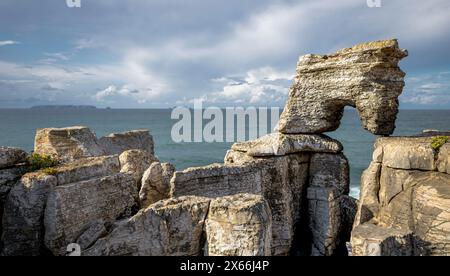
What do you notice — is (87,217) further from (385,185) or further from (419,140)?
(419,140)

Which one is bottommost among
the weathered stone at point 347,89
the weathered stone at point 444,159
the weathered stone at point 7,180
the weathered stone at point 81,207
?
the weathered stone at point 81,207

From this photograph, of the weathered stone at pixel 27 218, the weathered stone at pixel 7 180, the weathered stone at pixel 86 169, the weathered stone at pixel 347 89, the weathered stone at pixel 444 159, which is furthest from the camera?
the weathered stone at pixel 347 89

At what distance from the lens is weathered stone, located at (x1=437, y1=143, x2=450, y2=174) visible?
9.87 meters

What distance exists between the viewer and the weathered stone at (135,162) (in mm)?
12242

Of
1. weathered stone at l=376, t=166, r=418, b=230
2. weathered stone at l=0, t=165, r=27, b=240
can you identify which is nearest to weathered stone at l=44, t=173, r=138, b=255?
weathered stone at l=0, t=165, r=27, b=240

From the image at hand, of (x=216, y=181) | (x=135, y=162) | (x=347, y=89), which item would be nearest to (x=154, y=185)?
(x=135, y=162)

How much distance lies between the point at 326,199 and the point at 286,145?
218 centimetres

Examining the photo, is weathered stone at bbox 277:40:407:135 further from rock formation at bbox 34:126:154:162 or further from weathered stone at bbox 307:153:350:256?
rock formation at bbox 34:126:154:162

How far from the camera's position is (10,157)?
9359 mm

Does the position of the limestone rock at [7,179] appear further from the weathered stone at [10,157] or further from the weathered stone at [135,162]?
the weathered stone at [135,162]

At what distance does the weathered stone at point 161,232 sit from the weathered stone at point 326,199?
17.2 ft

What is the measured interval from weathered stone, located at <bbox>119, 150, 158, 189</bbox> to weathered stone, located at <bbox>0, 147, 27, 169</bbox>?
10.00 ft

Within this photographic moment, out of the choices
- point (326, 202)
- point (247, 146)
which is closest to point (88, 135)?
point (247, 146)

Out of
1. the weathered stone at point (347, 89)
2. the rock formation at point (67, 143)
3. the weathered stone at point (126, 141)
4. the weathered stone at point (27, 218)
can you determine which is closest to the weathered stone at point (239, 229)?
the weathered stone at point (27, 218)
